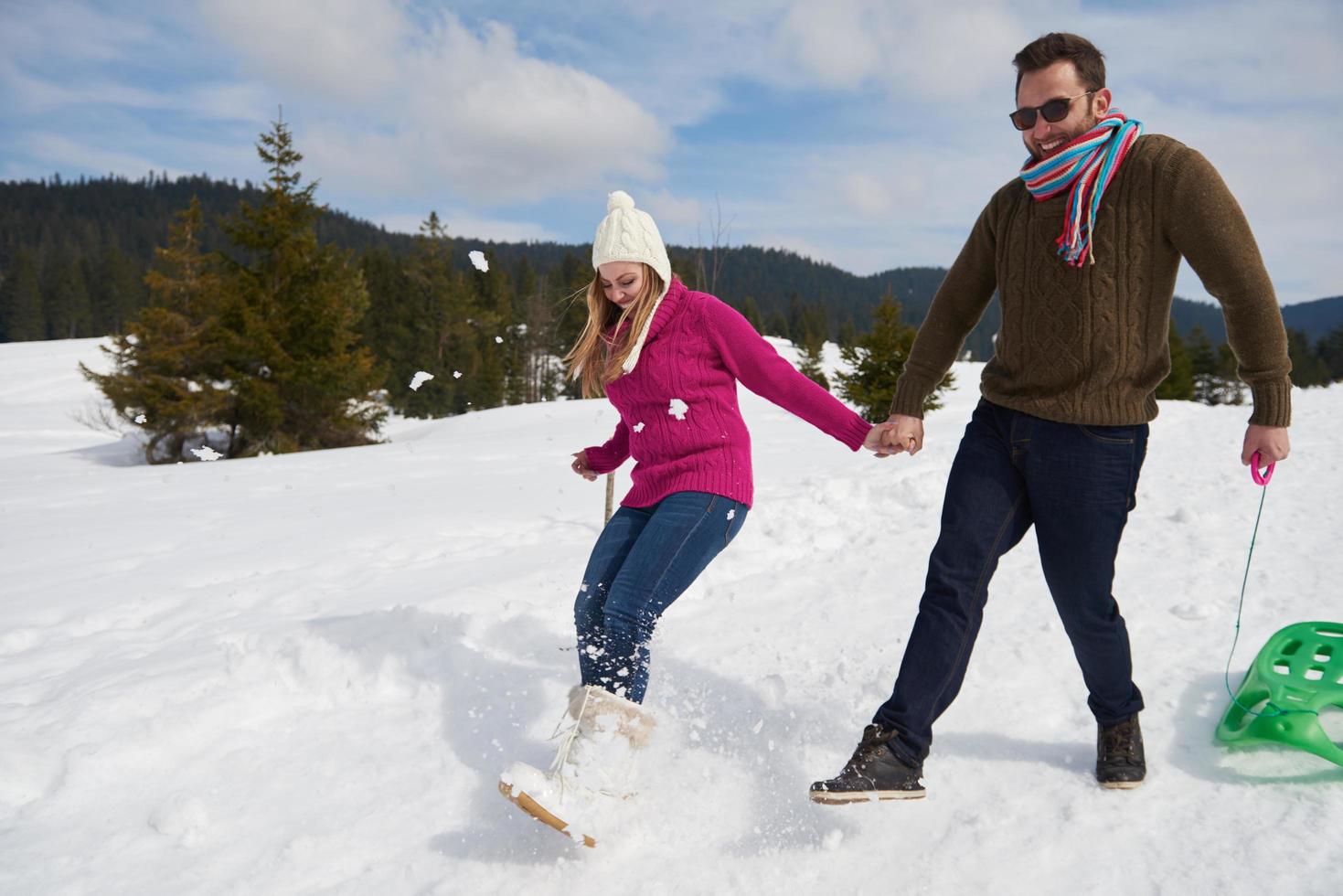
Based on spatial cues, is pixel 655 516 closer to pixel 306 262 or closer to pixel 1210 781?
pixel 1210 781

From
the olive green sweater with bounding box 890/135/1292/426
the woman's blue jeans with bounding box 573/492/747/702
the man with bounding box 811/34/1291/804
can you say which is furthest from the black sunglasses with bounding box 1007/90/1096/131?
the woman's blue jeans with bounding box 573/492/747/702

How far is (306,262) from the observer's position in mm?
23000

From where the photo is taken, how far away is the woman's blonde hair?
9.81ft

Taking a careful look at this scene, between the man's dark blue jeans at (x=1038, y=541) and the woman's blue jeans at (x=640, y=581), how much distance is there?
29.3 inches

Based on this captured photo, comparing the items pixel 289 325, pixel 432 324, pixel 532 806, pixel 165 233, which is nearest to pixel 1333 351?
pixel 432 324

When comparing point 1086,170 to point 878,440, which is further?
point 878,440

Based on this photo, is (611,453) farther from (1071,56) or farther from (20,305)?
(20,305)

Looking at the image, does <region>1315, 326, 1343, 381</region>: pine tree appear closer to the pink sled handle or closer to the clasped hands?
the pink sled handle

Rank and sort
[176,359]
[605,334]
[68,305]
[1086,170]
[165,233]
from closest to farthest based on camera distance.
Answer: [1086,170], [605,334], [176,359], [68,305], [165,233]

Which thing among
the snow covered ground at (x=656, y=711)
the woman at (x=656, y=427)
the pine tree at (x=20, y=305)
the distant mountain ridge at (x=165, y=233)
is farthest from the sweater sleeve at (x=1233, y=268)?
the pine tree at (x=20, y=305)

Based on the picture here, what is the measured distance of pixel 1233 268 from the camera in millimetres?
2334

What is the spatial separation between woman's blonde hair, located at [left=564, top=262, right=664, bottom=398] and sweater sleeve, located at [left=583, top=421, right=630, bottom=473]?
29cm

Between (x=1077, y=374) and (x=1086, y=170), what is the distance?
605mm

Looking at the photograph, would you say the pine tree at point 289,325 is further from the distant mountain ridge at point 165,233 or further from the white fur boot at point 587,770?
the distant mountain ridge at point 165,233
